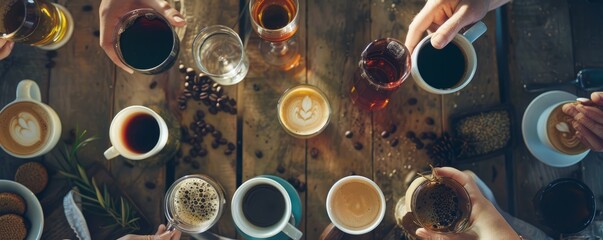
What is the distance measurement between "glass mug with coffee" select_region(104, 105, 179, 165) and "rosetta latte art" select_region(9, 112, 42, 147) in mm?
259

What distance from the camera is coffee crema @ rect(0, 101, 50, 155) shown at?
138 centimetres

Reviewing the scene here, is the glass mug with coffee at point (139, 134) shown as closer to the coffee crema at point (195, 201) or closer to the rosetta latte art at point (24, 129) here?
the coffee crema at point (195, 201)

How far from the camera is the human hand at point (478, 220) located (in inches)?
47.9

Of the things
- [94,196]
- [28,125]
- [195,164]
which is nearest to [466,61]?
[195,164]

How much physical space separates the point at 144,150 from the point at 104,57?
35 centimetres

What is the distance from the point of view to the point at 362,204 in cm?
135

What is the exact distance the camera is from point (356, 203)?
4.44 feet

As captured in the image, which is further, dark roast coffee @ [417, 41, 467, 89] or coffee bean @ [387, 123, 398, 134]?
coffee bean @ [387, 123, 398, 134]

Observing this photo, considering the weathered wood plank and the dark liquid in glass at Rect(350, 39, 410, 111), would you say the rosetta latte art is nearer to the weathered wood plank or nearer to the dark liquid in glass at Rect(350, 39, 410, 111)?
the weathered wood plank

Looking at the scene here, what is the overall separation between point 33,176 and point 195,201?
0.49m

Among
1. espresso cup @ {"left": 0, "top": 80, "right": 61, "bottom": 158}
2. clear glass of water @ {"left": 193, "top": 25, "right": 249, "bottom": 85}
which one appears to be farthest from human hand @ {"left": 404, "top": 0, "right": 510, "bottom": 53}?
espresso cup @ {"left": 0, "top": 80, "right": 61, "bottom": 158}

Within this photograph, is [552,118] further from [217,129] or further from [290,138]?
[217,129]

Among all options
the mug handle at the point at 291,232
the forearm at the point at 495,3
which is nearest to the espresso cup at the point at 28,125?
the mug handle at the point at 291,232

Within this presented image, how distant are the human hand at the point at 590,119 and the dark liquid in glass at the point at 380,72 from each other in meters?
0.46
